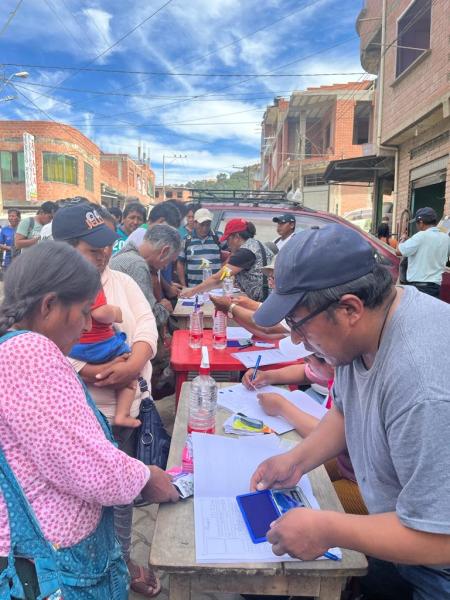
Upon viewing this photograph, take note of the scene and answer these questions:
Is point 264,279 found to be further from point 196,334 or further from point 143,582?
point 143,582

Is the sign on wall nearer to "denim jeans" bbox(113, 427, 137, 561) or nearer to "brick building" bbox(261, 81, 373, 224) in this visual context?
"brick building" bbox(261, 81, 373, 224)

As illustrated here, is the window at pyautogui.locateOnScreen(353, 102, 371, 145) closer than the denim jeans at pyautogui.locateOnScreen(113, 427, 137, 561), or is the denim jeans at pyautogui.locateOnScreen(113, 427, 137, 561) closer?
the denim jeans at pyautogui.locateOnScreen(113, 427, 137, 561)

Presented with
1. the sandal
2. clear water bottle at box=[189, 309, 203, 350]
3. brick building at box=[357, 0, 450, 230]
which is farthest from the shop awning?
the sandal

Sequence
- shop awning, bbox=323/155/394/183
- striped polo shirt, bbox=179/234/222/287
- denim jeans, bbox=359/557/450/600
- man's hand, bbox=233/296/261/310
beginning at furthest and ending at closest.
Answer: shop awning, bbox=323/155/394/183
striped polo shirt, bbox=179/234/222/287
man's hand, bbox=233/296/261/310
denim jeans, bbox=359/557/450/600

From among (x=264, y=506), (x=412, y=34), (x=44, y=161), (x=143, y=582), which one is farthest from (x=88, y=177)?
(x=264, y=506)

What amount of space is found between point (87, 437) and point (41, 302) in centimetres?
36

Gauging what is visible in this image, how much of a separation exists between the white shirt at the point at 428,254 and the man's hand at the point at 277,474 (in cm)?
511

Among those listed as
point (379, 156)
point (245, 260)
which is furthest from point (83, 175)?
point (245, 260)

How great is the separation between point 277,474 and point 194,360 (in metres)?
1.38

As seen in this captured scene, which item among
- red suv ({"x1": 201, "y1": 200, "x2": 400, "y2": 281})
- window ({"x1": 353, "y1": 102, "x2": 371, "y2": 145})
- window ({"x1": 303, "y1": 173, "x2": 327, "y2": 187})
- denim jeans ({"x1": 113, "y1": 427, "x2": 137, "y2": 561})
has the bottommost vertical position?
denim jeans ({"x1": 113, "y1": 427, "x2": 137, "y2": 561})

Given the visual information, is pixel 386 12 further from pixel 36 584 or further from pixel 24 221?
pixel 36 584

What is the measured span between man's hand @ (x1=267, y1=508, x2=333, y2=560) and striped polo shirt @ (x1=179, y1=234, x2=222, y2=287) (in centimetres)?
443

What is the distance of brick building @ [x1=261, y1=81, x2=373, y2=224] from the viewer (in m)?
17.7

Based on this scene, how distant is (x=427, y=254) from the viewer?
223 inches
